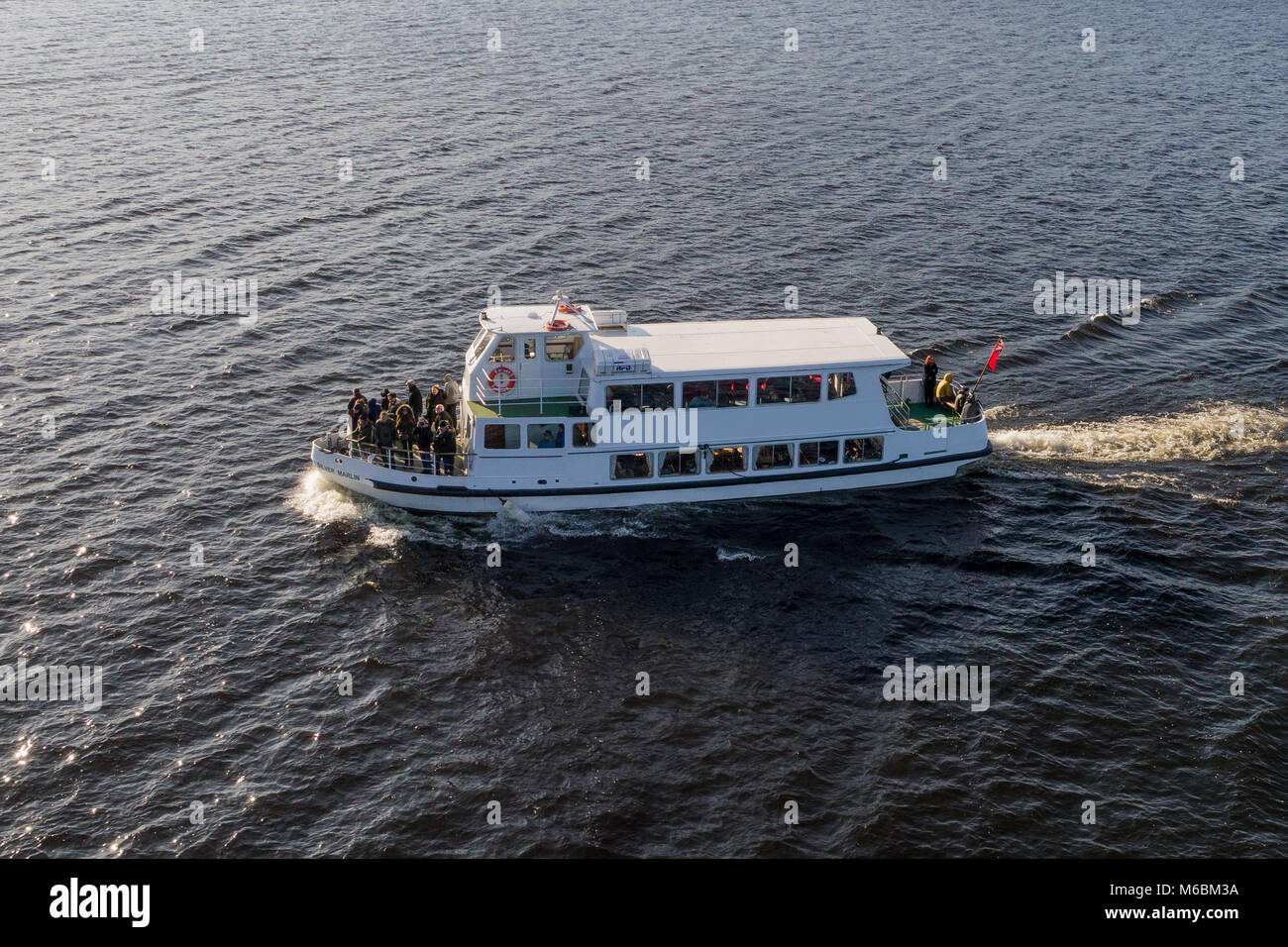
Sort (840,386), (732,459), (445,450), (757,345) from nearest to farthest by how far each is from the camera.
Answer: (445,450)
(732,459)
(840,386)
(757,345)

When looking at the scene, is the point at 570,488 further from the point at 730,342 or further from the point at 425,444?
the point at 730,342

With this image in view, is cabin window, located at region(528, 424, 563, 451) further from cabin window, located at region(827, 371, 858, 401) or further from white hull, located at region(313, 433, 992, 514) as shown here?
cabin window, located at region(827, 371, 858, 401)

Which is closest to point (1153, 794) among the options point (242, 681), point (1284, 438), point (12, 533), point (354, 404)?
point (1284, 438)

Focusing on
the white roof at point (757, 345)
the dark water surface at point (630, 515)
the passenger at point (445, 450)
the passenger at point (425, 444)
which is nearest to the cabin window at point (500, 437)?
the passenger at point (445, 450)

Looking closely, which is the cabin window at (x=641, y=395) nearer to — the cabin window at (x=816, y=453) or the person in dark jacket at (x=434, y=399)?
the cabin window at (x=816, y=453)

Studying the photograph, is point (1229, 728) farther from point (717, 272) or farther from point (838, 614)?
point (717, 272)

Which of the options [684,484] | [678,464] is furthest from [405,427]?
[684,484]
